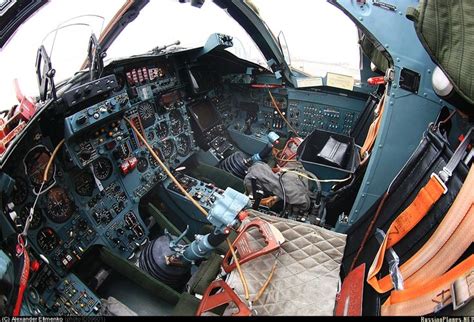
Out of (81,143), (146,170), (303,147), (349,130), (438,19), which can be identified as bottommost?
(349,130)

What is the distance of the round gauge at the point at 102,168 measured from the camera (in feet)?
8.29

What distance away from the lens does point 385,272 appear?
156cm

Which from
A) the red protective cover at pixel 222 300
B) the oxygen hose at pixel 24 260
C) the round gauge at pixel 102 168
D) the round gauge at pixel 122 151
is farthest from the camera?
the round gauge at pixel 122 151

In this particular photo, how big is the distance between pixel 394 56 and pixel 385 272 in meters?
1.19

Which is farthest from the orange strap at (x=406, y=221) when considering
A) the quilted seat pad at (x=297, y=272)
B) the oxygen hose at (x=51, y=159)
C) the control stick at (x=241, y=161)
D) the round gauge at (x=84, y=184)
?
the control stick at (x=241, y=161)

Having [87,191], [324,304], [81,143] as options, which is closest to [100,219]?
[87,191]

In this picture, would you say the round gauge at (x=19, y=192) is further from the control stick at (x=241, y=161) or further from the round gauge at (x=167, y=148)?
the control stick at (x=241, y=161)

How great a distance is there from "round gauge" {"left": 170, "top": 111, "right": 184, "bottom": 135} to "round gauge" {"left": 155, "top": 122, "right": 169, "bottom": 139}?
0.31ft

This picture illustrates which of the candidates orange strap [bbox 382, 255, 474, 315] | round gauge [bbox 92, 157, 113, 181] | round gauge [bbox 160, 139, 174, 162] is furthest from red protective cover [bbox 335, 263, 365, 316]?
round gauge [bbox 160, 139, 174, 162]

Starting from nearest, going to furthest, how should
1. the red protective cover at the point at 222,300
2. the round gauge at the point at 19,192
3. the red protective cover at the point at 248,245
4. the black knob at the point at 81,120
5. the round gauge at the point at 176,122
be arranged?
the red protective cover at the point at 222,300, the red protective cover at the point at 248,245, the round gauge at the point at 19,192, the black knob at the point at 81,120, the round gauge at the point at 176,122

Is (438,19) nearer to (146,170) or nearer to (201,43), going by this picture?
(146,170)

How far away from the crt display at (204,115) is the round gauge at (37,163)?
1.86m

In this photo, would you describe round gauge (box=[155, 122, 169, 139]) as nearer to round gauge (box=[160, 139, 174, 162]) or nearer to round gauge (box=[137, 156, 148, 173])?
round gauge (box=[160, 139, 174, 162])

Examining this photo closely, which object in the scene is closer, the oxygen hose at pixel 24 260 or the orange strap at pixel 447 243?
the orange strap at pixel 447 243
